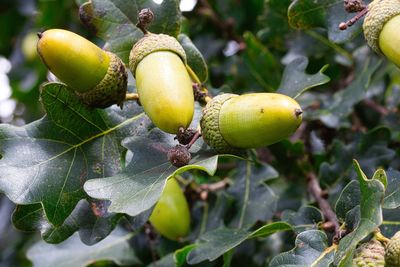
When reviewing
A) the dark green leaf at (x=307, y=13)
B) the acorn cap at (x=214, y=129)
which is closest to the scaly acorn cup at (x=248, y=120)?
the acorn cap at (x=214, y=129)

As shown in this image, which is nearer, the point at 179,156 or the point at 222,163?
the point at 179,156

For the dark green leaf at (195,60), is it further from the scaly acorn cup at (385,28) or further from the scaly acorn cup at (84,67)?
the scaly acorn cup at (385,28)

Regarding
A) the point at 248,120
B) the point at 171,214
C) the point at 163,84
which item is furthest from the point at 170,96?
the point at 171,214

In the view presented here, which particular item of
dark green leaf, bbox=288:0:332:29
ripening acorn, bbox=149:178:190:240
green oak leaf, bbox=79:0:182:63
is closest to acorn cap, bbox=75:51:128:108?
green oak leaf, bbox=79:0:182:63

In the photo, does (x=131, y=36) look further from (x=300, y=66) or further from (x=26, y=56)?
(x=26, y=56)

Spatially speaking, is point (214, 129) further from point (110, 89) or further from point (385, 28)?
point (385, 28)

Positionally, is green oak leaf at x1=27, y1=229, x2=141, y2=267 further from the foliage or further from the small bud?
the small bud
